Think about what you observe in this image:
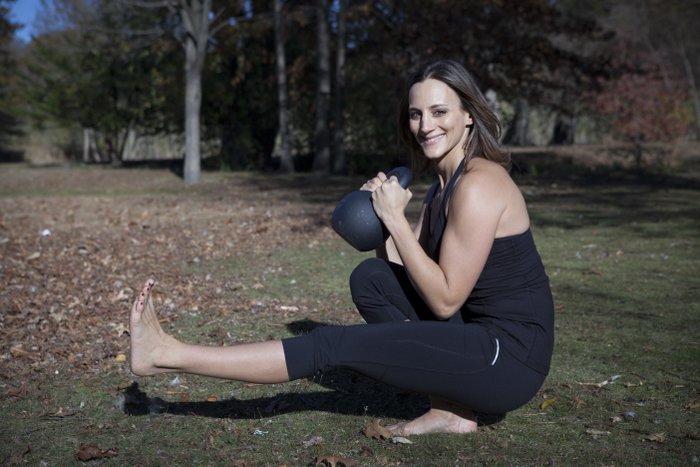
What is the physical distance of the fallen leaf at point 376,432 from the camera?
3.69m

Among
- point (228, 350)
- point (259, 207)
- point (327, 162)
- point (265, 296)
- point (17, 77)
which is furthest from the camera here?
point (17, 77)

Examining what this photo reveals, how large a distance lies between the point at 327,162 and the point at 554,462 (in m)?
20.1

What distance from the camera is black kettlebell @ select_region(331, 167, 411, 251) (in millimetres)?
3572

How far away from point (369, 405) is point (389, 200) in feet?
4.45

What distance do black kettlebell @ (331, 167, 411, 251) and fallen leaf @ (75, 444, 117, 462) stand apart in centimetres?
143

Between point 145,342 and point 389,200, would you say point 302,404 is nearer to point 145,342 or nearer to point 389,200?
point 145,342

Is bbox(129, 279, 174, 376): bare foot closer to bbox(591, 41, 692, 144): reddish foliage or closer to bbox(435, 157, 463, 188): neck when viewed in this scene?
bbox(435, 157, 463, 188): neck

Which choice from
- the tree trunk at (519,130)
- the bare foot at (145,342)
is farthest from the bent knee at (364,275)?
the tree trunk at (519,130)

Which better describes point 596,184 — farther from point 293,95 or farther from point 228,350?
point 228,350

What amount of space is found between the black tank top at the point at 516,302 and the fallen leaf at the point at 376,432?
0.73 metres

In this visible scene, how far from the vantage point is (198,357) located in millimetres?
3238

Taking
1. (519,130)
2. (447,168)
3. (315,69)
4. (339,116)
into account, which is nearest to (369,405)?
(447,168)

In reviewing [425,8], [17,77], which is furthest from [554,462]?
[17,77]

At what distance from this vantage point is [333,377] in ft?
15.6
